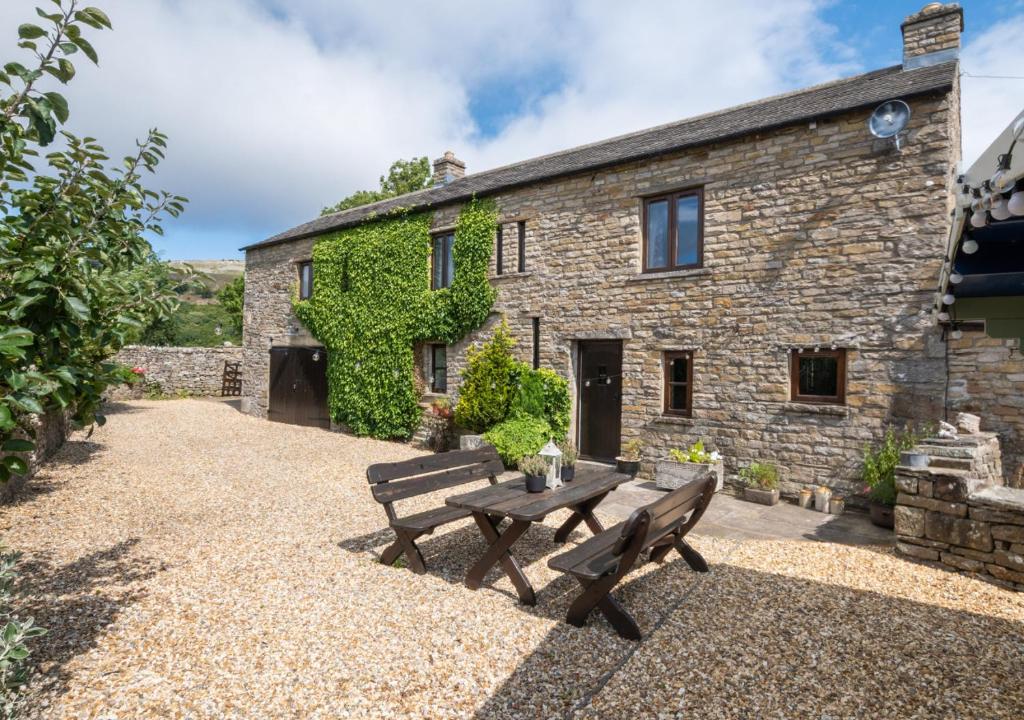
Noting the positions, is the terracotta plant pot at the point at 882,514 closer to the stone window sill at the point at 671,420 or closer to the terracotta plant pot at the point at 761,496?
the terracotta plant pot at the point at 761,496

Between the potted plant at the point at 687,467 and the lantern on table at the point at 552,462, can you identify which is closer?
the lantern on table at the point at 552,462

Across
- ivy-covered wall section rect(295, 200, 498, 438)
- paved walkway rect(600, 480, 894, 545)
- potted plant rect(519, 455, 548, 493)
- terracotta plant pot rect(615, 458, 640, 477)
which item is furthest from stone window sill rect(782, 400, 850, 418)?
ivy-covered wall section rect(295, 200, 498, 438)

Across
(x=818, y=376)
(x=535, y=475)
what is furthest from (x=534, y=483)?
(x=818, y=376)

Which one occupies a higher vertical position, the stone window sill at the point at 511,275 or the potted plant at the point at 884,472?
the stone window sill at the point at 511,275

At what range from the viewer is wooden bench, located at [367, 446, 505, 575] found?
4.82 m

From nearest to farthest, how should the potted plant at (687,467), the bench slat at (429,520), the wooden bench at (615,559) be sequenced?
the wooden bench at (615,559) → the bench slat at (429,520) → the potted plant at (687,467)

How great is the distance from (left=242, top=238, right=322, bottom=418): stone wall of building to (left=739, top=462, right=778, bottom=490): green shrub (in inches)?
456

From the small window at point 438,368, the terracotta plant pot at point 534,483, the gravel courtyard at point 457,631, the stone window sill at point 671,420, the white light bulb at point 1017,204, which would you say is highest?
the white light bulb at point 1017,204

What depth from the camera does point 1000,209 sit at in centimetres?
238

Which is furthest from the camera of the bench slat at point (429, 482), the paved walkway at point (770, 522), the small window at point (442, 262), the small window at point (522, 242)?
the small window at point (442, 262)

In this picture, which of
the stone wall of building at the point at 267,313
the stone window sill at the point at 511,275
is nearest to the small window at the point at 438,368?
the stone window sill at the point at 511,275

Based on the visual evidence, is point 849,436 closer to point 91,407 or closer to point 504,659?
point 504,659

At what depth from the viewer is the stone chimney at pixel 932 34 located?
7922 millimetres

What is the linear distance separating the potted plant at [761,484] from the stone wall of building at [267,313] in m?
11.6
